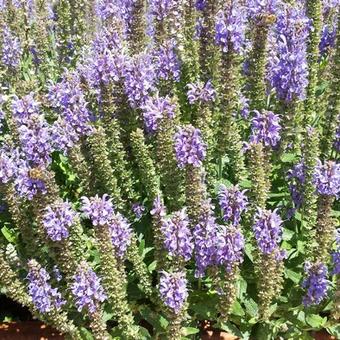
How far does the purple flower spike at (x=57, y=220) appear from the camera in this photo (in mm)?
4045

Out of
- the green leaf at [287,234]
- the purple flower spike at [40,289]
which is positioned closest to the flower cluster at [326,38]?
the green leaf at [287,234]

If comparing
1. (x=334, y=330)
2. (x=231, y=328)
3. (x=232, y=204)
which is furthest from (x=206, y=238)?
(x=334, y=330)

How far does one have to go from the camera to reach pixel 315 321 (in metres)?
4.64

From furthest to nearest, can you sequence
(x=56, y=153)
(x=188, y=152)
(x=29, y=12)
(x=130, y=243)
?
1. (x=29, y=12)
2. (x=56, y=153)
3. (x=130, y=243)
4. (x=188, y=152)

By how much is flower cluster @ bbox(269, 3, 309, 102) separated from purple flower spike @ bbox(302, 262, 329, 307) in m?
1.40

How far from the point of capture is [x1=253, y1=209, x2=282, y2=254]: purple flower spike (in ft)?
13.1


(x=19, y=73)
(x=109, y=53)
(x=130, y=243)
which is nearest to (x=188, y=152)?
(x=130, y=243)

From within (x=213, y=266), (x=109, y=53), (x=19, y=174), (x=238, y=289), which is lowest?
(x=238, y=289)

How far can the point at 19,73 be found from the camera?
6.64m

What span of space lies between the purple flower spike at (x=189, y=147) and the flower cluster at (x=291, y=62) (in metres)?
1.14

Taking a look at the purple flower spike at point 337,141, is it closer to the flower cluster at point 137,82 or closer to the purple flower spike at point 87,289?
the flower cluster at point 137,82

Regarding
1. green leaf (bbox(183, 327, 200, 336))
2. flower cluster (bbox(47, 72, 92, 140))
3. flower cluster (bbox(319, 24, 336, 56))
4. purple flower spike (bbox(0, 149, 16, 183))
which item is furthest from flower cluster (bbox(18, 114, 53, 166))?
flower cluster (bbox(319, 24, 336, 56))

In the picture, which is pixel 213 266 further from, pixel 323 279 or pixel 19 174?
pixel 19 174

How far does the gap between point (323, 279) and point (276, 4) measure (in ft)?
8.08
